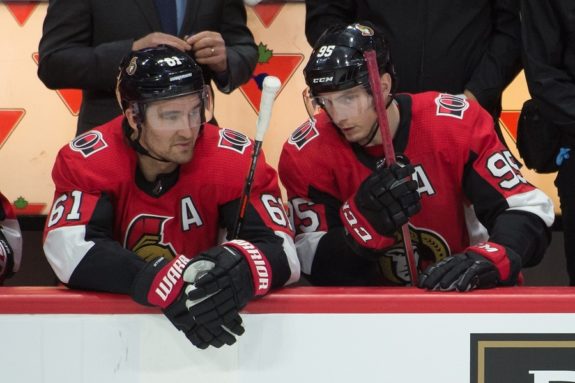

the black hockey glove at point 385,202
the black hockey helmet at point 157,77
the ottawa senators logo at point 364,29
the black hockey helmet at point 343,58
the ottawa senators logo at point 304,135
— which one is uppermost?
the ottawa senators logo at point 364,29

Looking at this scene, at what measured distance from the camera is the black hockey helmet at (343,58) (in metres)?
2.66

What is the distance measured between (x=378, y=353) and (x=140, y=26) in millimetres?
1329

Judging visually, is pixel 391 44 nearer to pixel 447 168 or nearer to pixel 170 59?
pixel 447 168

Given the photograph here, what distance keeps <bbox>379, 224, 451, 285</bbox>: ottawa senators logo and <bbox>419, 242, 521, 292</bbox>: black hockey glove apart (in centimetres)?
37

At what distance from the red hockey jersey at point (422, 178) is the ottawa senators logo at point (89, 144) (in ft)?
1.54

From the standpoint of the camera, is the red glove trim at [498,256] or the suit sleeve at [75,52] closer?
the red glove trim at [498,256]

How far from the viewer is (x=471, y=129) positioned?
9.11ft

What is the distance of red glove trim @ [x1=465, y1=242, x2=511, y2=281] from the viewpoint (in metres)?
2.41

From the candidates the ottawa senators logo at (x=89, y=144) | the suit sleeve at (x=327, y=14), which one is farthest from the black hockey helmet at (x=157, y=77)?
the suit sleeve at (x=327, y=14)

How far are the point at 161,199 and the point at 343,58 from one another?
21.2 inches

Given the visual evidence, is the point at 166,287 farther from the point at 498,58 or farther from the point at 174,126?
the point at 498,58

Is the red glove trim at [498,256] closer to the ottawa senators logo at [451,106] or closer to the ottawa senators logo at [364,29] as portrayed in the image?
the ottawa senators logo at [451,106]

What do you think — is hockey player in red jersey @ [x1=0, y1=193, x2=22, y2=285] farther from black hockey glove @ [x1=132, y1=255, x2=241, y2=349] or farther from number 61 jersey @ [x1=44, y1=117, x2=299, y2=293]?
black hockey glove @ [x1=132, y1=255, x2=241, y2=349]

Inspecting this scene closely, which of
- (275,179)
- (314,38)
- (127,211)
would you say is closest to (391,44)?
(314,38)
